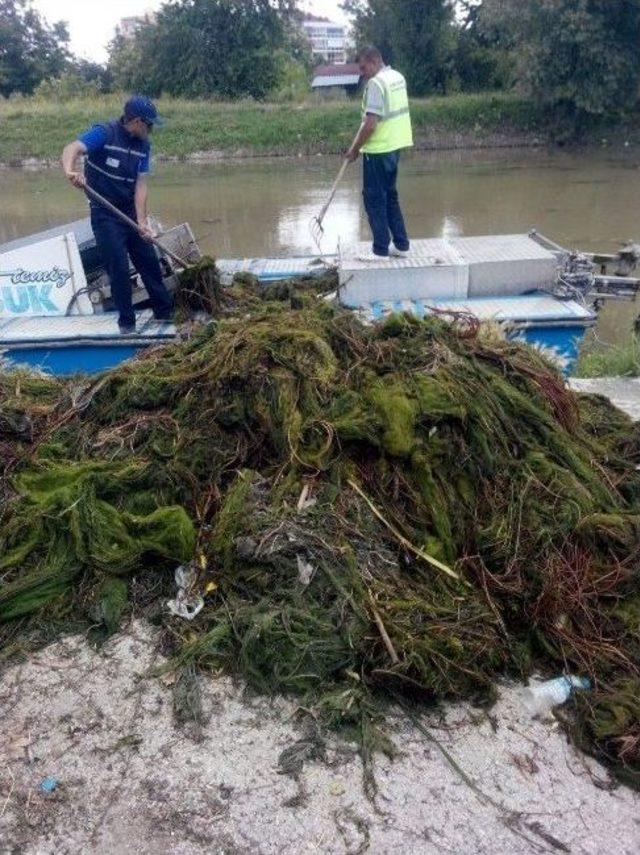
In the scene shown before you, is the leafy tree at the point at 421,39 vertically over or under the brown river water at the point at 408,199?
over

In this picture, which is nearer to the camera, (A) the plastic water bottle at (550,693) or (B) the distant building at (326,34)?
(A) the plastic water bottle at (550,693)

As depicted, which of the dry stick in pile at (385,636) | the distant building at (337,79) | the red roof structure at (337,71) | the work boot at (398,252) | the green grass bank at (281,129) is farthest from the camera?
Result: the red roof structure at (337,71)

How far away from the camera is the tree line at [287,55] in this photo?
2495 centimetres

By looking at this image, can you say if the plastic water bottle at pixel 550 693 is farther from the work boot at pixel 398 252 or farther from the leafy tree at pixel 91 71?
the leafy tree at pixel 91 71

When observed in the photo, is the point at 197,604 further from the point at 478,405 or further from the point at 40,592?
the point at 478,405

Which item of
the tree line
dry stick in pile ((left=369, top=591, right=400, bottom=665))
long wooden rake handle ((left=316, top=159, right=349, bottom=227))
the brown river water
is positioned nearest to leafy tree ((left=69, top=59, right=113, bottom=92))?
the tree line

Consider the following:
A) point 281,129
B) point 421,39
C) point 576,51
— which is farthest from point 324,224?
point 421,39

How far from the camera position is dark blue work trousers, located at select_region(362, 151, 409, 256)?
605 centimetres

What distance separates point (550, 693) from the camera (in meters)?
2.80

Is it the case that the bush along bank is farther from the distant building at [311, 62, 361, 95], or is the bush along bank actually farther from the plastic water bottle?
the distant building at [311, 62, 361, 95]

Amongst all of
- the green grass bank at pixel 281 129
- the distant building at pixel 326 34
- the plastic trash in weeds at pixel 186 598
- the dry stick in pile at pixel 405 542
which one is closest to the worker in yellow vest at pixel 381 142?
the dry stick in pile at pixel 405 542

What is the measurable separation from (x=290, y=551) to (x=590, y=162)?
23332mm

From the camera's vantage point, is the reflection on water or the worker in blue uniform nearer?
the worker in blue uniform

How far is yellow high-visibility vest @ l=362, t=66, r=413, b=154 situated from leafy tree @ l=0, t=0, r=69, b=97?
38.6m
